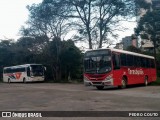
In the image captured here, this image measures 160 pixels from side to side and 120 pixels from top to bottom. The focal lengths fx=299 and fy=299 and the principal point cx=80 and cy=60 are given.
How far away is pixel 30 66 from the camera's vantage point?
44375mm

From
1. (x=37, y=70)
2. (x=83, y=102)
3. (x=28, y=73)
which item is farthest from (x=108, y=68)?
(x=37, y=70)

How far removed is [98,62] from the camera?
2120 cm

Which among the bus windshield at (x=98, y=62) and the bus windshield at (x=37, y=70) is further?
the bus windshield at (x=37, y=70)

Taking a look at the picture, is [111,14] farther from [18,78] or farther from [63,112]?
[63,112]

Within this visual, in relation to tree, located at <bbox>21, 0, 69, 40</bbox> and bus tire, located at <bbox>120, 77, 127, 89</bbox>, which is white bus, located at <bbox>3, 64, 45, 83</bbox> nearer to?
tree, located at <bbox>21, 0, 69, 40</bbox>

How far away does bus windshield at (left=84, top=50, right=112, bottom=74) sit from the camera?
68.8 ft

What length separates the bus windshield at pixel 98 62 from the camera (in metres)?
21.0

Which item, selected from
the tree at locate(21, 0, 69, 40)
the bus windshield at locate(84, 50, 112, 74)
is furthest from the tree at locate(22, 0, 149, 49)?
the bus windshield at locate(84, 50, 112, 74)

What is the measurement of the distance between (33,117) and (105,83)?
40.4 feet

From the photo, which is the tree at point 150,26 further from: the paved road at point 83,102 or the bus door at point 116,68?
the paved road at point 83,102

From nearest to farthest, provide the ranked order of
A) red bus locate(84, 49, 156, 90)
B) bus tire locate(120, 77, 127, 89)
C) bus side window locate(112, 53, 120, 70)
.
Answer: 1. red bus locate(84, 49, 156, 90)
2. bus side window locate(112, 53, 120, 70)
3. bus tire locate(120, 77, 127, 89)

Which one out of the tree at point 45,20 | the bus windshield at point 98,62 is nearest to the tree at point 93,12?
the tree at point 45,20

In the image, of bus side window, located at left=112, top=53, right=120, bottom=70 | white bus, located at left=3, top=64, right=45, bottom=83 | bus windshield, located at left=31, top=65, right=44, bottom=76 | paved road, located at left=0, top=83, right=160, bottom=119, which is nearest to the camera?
paved road, located at left=0, top=83, right=160, bottom=119

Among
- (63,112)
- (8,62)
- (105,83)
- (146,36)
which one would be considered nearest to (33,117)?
(63,112)
